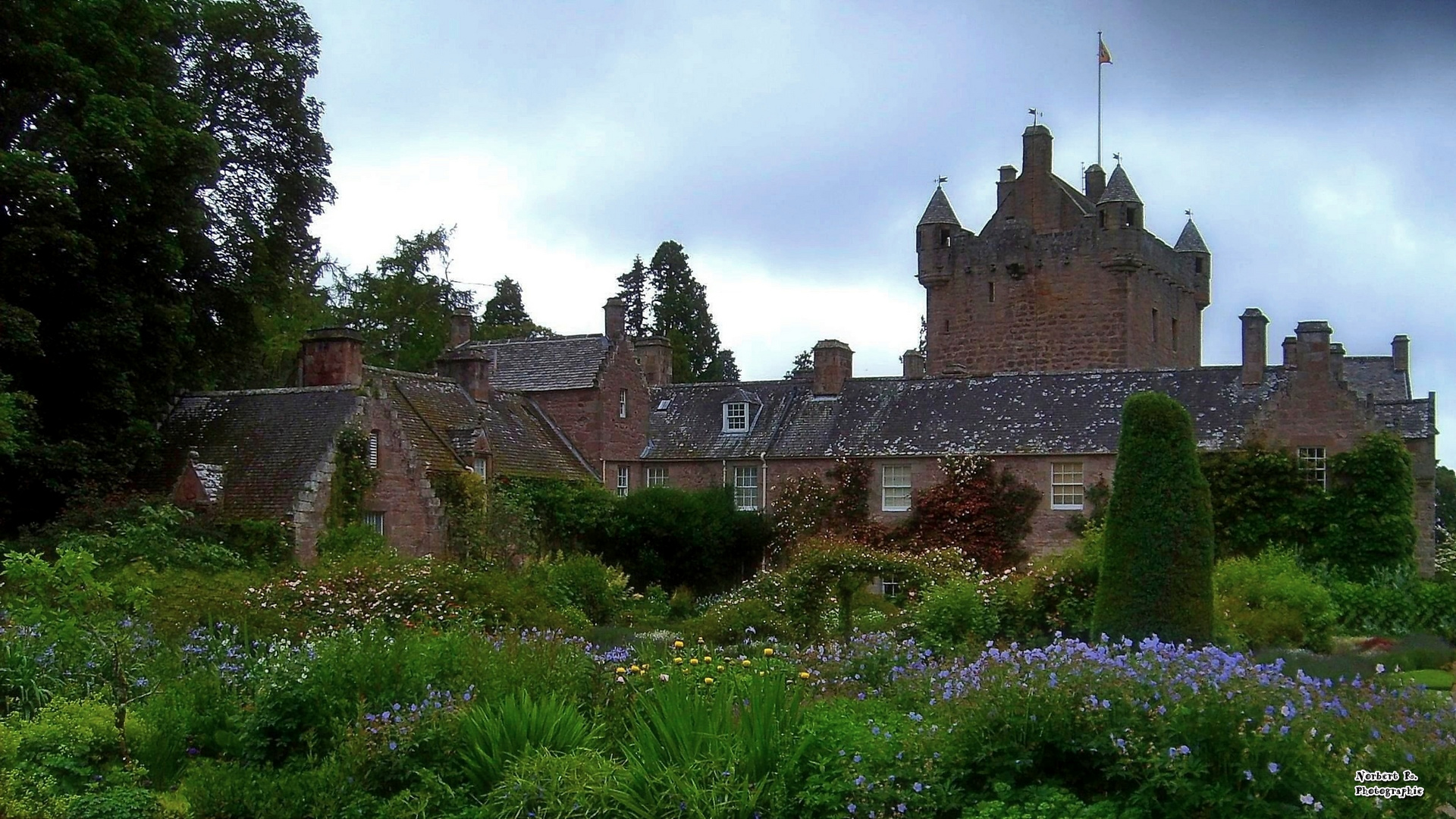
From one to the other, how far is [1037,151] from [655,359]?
621 inches

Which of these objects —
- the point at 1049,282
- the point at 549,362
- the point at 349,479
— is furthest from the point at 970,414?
the point at 349,479

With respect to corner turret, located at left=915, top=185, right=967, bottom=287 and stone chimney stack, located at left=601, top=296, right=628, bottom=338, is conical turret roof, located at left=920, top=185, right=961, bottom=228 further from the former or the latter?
stone chimney stack, located at left=601, top=296, right=628, bottom=338

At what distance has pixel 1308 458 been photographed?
3228 centimetres

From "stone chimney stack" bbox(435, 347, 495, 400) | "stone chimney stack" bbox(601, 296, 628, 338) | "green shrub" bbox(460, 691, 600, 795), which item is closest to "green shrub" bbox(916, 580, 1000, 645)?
"green shrub" bbox(460, 691, 600, 795)

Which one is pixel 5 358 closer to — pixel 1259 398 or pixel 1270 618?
pixel 1270 618

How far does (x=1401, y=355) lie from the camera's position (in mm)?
42281

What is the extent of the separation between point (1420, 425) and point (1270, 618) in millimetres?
12137

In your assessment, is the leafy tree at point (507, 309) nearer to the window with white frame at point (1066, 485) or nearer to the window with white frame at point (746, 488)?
the window with white frame at point (746, 488)

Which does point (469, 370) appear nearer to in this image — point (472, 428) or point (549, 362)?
point (549, 362)

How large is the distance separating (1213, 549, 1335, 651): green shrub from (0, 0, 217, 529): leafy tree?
2183cm

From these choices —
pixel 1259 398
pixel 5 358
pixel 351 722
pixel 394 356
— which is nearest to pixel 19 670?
pixel 351 722

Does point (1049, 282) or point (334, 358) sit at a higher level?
point (1049, 282)

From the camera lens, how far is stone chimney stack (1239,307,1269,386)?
116ft

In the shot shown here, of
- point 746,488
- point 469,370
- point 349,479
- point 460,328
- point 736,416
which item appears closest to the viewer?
point 349,479
